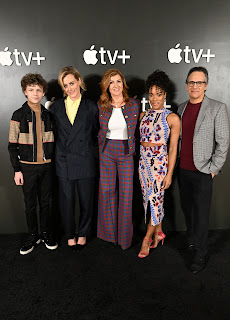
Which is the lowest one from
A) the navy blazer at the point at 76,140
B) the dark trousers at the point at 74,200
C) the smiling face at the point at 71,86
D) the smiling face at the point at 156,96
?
the dark trousers at the point at 74,200

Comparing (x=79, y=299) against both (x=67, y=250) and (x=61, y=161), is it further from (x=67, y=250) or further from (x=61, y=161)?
(x=61, y=161)

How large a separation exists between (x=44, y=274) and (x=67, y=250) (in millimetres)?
407

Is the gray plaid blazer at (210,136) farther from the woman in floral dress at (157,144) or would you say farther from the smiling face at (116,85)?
the smiling face at (116,85)

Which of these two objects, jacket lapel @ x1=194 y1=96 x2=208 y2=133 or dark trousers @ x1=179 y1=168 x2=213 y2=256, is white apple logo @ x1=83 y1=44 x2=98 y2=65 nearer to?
jacket lapel @ x1=194 y1=96 x2=208 y2=133

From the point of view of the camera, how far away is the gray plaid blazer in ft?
7.04

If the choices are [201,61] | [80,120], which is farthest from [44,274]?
[201,61]

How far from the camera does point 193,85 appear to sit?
86.4 inches

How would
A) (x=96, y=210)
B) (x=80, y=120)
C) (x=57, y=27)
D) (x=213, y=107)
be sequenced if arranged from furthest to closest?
(x=96, y=210) < (x=57, y=27) < (x=80, y=120) < (x=213, y=107)

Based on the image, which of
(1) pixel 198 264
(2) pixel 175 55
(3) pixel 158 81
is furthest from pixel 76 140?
(1) pixel 198 264

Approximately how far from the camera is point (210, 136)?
7.22ft

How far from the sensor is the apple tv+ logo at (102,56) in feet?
8.76

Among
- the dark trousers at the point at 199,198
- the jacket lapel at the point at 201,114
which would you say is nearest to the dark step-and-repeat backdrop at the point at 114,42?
the jacket lapel at the point at 201,114

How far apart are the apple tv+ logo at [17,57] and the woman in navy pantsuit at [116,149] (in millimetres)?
850

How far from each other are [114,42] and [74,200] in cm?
170
